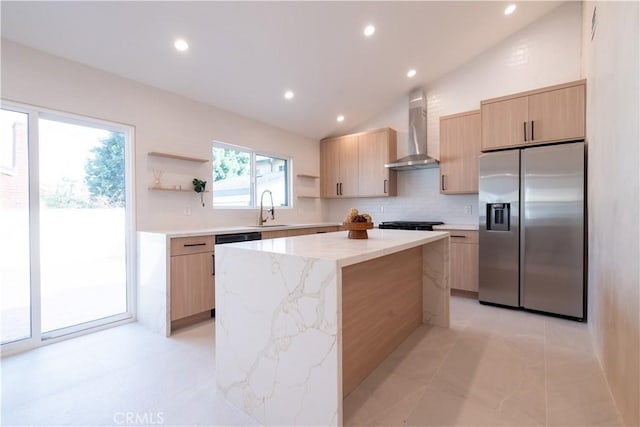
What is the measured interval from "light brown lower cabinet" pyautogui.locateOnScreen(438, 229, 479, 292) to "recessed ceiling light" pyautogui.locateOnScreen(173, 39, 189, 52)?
359cm

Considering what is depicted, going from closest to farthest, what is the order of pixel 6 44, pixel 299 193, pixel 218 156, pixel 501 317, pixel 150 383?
pixel 150 383 < pixel 6 44 < pixel 501 317 < pixel 218 156 < pixel 299 193

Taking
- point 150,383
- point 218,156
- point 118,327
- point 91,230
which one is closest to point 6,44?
point 91,230

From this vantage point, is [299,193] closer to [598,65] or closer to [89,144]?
[89,144]

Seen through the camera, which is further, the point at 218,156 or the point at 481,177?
the point at 218,156

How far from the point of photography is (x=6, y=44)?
7.62 feet

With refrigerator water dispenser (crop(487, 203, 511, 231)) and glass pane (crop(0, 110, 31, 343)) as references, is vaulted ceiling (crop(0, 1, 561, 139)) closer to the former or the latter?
glass pane (crop(0, 110, 31, 343))

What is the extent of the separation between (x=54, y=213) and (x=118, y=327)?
1.24 metres

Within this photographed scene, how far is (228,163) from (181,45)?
1.61 m

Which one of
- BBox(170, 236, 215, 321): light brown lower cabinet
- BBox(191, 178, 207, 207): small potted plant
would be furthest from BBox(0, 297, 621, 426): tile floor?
BBox(191, 178, 207, 207): small potted plant

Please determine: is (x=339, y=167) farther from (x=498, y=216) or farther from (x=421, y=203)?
(x=498, y=216)

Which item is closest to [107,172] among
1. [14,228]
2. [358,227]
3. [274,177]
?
[14,228]

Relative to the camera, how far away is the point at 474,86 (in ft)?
13.9

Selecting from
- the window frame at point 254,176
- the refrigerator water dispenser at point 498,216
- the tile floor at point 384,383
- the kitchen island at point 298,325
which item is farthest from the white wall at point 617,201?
the window frame at point 254,176

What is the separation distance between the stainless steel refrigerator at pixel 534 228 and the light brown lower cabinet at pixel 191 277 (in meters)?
3.18
